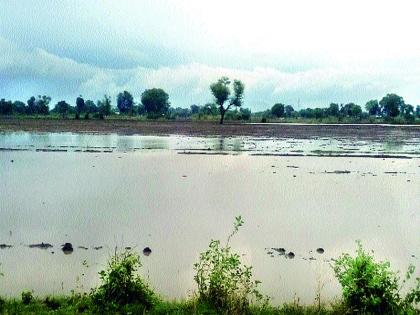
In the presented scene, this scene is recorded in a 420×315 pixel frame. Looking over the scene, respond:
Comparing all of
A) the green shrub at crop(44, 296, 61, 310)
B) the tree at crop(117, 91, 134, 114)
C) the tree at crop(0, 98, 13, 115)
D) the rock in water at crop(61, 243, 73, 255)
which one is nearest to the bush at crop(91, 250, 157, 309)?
Result: the green shrub at crop(44, 296, 61, 310)

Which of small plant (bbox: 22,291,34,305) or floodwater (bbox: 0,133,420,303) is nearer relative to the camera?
small plant (bbox: 22,291,34,305)

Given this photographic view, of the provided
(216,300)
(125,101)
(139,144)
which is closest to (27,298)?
(216,300)

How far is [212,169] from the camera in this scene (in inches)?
887

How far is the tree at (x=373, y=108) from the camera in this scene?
515 ft

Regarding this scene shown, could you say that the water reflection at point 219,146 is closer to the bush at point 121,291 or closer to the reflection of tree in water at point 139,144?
the reflection of tree in water at point 139,144

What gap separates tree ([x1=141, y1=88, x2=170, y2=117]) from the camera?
139 m

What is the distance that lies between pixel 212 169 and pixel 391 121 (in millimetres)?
107080

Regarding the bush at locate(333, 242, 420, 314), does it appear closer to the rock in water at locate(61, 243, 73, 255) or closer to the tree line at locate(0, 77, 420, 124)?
the rock in water at locate(61, 243, 73, 255)

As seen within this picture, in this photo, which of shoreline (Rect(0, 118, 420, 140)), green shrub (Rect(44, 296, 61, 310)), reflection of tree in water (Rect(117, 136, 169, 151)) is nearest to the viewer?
green shrub (Rect(44, 296, 61, 310))

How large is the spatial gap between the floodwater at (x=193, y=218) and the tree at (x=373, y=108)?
468 feet

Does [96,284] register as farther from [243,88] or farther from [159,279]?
[243,88]

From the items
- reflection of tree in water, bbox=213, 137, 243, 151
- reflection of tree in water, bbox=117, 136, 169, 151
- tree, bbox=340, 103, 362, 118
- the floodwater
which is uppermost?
tree, bbox=340, 103, 362, 118

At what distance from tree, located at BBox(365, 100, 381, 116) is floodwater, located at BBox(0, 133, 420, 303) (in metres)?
143

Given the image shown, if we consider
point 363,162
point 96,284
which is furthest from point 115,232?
point 363,162
